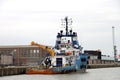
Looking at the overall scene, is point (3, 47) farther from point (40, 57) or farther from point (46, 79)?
point (46, 79)

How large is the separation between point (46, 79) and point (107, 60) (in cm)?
12340

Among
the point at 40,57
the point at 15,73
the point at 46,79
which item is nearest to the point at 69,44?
the point at 15,73

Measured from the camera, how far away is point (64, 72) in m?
62.1

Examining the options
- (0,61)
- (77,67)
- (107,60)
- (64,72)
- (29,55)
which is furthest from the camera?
(107,60)

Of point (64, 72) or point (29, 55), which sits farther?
point (29, 55)

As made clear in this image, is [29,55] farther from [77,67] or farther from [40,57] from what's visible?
[77,67]

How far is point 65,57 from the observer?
64312mm

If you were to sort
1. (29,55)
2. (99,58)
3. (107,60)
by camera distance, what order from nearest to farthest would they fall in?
(29,55) → (99,58) → (107,60)

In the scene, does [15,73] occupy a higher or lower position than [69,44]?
lower

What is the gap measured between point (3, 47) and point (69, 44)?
163ft

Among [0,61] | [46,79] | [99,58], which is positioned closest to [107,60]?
[99,58]

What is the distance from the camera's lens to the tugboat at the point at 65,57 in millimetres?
62062

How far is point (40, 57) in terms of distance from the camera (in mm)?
108938

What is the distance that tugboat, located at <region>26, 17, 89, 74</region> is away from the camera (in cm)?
6206
